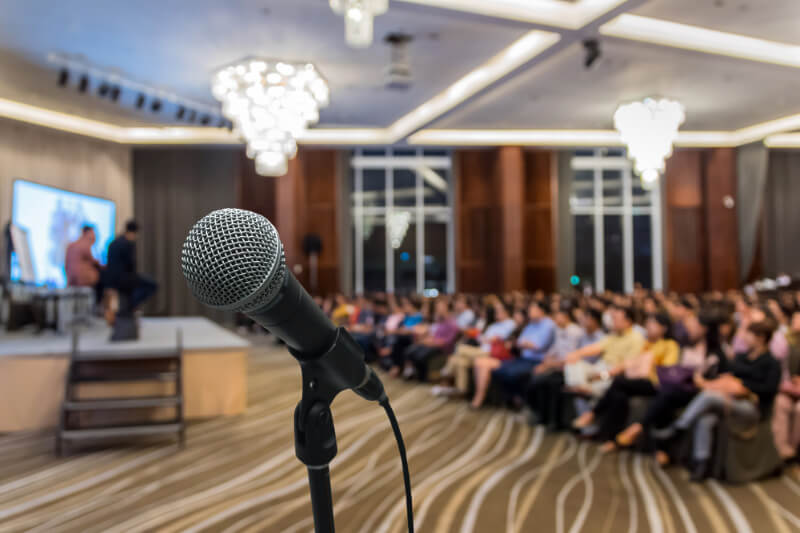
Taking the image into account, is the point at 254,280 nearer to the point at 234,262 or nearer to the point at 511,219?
the point at 234,262

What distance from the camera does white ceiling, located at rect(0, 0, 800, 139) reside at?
6.05m

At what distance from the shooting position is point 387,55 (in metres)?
7.30

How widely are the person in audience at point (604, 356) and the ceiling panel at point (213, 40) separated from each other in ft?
9.92

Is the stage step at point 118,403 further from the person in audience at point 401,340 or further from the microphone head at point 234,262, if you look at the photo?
the microphone head at point 234,262

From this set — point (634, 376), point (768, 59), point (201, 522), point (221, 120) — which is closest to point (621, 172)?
point (768, 59)

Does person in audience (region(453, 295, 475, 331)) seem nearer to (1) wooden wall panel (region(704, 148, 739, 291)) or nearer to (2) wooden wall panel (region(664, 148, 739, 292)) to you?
(2) wooden wall panel (region(664, 148, 739, 292))

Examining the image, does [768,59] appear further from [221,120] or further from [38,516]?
[38,516]

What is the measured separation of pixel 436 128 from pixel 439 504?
8.70 metres

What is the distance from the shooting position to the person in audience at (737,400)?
359 centimetres

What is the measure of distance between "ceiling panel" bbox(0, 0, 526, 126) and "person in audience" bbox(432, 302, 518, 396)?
9.43 ft

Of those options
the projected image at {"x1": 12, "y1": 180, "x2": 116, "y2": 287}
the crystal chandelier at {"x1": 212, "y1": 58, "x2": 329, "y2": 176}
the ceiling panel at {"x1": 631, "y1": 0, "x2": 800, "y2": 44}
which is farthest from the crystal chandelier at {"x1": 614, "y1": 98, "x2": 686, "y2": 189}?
the projected image at {"x1": 12, "y1": 180, "x2": 116, "y2": 287}

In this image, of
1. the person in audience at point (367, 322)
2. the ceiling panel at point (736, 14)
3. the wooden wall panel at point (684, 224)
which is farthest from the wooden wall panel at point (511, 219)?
the ceiling panel at point (736, 14)

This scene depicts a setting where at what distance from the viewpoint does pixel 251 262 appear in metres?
0.73

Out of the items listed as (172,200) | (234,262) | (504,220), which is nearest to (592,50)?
(504,220)
